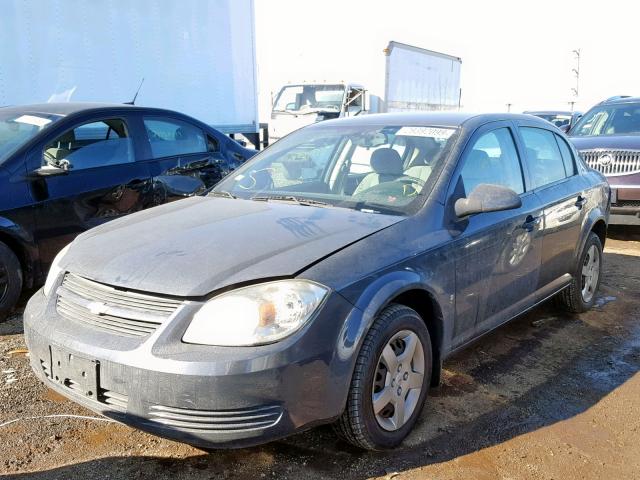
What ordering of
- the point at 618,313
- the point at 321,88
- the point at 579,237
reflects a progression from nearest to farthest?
the point at 579,237 < the point at 618,313 < the point at 321,88

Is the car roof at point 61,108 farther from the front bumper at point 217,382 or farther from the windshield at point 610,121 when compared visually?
the windshield at point 610,121

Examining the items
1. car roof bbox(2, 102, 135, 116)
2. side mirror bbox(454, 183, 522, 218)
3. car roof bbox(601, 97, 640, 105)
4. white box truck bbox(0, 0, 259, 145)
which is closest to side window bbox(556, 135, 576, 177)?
side mirror bbox(454, 183, 522, 218)

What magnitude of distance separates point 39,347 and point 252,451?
1.09 m

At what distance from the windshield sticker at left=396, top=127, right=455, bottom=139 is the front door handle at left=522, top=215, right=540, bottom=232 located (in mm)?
767

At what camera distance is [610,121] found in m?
8.41

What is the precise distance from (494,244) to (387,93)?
1541cm

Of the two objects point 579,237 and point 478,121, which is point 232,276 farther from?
point 579,237

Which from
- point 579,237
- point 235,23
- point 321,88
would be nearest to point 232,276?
point 579,237

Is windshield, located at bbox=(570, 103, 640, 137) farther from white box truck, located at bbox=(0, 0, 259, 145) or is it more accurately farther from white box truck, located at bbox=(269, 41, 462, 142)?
white box truck, located at bbox=(269, 41, 462, 142)

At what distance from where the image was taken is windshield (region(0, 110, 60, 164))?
4547mm

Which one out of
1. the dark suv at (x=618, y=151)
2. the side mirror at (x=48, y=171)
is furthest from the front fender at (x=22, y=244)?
the dark suv at (x=618, y=151)

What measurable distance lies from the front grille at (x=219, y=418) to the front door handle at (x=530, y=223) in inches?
84.7

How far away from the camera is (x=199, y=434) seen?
90.1 inches

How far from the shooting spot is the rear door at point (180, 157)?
539 cm
